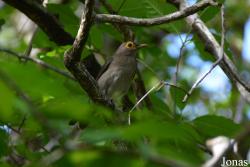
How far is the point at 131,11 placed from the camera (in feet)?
16.8

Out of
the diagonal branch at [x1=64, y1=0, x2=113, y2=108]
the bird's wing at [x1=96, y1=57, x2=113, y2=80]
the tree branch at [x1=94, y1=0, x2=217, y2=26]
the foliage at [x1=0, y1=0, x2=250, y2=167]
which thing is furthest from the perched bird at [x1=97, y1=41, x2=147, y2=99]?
the tree branch at [x1=94, y1=0, x2=217, y2=26]

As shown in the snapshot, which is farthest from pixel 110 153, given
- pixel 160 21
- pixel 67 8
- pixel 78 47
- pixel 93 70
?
pixel 93 70

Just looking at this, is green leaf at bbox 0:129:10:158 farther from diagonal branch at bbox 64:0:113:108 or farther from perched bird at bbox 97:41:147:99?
perched bird at bbox 97:41:147:99

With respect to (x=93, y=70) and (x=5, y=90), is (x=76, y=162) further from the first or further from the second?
(x=93, y=70)

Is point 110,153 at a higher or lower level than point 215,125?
higher

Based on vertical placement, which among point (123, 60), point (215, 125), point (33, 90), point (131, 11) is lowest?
point (123, 60)

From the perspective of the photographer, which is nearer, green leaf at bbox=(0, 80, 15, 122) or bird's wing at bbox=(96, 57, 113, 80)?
green leaf at bbox=(0, 80, 15, 122)

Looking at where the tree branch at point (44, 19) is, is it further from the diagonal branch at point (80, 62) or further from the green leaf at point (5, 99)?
the green leaf at point (5, 99)

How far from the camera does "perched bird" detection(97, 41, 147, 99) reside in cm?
708

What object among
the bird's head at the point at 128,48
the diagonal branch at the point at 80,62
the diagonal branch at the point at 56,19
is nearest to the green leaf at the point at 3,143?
the diagonal branch at the point at 80,62

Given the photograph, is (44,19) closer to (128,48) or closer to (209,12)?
(209,12)

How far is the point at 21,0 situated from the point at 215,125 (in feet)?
7.62

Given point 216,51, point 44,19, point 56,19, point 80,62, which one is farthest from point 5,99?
point 56,19

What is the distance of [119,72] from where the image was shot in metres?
7.53
